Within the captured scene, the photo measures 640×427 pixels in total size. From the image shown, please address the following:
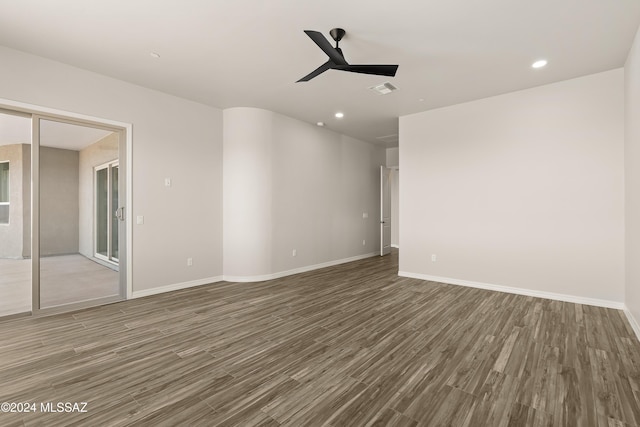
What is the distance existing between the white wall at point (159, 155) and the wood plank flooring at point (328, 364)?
2.97ft

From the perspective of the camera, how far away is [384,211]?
8188mm

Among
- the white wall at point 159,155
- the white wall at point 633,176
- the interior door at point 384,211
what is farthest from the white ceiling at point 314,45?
the interior door at point 384,211

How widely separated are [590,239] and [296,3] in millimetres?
4631

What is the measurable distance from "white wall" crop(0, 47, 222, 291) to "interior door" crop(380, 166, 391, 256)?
14.8 feet

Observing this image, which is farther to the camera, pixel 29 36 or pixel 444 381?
pixel 29 36

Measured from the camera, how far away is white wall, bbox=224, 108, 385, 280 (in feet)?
17.2

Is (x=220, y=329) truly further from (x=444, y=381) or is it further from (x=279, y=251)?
(x=279, y=251)

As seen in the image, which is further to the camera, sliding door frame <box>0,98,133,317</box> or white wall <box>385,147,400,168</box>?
white wall <box>385,147,400,168</box>

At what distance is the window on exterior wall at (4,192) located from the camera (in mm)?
3434

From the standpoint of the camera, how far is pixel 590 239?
12.7ft

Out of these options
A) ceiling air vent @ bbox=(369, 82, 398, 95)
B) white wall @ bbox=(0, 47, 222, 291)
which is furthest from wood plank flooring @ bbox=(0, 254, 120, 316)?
ceiling air vent @ bbox=(369, 82, 398, 95)

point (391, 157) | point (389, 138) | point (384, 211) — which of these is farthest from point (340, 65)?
point (391, 157)

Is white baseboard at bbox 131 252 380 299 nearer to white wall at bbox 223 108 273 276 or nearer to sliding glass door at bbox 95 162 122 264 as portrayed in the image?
white wall at bbox 223 108 273 276

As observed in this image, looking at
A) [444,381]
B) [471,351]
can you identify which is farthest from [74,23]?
[471,351]
